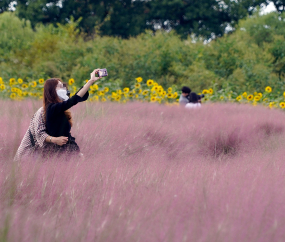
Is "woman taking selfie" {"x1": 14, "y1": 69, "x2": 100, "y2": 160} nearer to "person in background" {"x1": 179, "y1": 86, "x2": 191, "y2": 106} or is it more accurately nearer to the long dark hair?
the long dark hair

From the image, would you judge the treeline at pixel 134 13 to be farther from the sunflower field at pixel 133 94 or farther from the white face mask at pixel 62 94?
the white face mask at pixel 62 94

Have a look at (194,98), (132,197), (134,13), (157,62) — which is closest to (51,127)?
(132,197)

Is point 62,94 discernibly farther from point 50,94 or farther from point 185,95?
point 185,95

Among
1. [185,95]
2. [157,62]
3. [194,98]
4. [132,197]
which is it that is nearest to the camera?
[132,197]

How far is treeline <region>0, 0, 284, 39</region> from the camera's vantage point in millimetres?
28156

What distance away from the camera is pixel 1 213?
1.93m

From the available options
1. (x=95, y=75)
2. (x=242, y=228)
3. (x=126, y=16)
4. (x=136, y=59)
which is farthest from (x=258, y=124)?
(x=126, y=16)

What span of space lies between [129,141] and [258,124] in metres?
2.06

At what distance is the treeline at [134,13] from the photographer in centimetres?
2816

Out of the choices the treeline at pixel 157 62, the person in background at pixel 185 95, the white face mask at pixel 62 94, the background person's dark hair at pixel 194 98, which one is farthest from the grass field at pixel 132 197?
the treeline at pixel 157 62

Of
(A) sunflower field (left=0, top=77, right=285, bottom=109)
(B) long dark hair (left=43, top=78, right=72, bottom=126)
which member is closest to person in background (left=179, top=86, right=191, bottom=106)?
(A) sunflower field (left=0, top=77, right=285, bottom=109)

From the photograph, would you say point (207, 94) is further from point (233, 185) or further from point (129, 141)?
point (233, 185)

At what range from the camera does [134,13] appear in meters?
29.3

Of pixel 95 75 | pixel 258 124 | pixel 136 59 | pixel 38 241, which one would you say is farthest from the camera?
pixel 136 59
